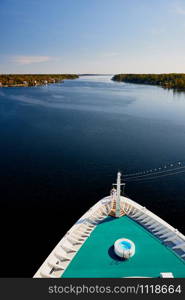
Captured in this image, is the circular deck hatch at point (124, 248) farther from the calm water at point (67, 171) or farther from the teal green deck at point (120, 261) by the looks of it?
the calm water at point (67, 171)

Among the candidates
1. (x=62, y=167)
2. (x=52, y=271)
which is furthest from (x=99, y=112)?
(x=52, y=271)

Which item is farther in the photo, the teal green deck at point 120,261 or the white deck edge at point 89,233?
the white deck edge at point 89,233

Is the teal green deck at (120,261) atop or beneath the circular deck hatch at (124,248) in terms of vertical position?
beneath

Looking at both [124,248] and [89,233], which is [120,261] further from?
[89,233]

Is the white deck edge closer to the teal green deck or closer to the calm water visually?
the teal green deck

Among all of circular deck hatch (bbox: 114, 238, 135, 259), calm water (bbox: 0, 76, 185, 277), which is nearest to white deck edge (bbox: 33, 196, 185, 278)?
circular deck hatch (bbox: 114, 238, 135, 259)

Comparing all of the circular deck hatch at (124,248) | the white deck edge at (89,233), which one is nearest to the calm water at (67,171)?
the white deck edge at (89,233)
